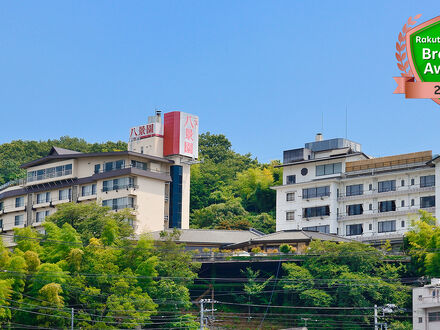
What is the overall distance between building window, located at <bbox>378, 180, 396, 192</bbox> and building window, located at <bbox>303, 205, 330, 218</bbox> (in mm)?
5722

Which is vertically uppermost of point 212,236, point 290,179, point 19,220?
point 290,179

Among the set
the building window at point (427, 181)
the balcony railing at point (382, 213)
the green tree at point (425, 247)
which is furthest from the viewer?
the balcony railing at point (382, 213)

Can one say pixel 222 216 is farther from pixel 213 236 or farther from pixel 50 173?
pixel 50 173

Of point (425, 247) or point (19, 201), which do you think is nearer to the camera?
point (425, 247)

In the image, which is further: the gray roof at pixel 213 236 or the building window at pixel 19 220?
the building window at pixel 19 220

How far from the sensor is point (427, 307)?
59.5 m

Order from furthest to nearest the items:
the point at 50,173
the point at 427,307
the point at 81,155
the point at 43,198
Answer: the point at 43,198 < the point at 50,173 < the point at 81,155 < the point at 427,307

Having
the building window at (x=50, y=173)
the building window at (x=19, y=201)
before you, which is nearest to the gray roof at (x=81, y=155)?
the building window at (x=50, y=173)

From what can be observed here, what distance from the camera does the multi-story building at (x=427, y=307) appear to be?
193 ft

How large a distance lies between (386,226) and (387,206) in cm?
190

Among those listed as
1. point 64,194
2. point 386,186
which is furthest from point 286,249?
point 64,194

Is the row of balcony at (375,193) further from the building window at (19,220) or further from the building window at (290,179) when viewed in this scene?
the building window at (19,220)

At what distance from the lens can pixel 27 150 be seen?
12394 centimetres

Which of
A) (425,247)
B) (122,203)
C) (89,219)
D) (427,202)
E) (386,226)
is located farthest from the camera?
(122,203)
